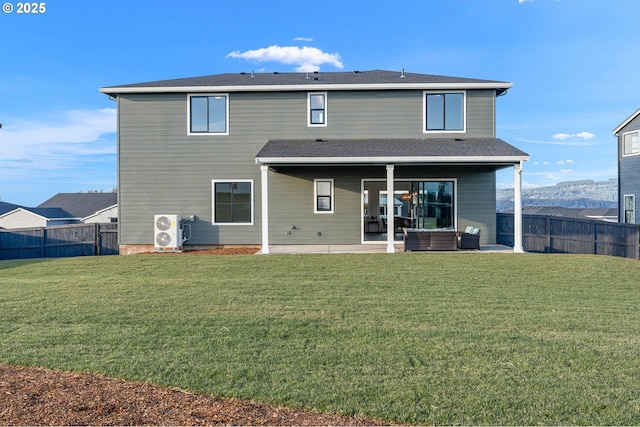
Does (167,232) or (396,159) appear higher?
(396,159)

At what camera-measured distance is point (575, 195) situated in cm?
5634

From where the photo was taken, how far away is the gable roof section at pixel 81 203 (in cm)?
3506

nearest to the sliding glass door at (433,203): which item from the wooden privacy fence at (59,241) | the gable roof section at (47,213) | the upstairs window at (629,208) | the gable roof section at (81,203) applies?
the wooden privacy fence at (59,241)

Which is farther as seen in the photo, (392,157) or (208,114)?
(208,114)

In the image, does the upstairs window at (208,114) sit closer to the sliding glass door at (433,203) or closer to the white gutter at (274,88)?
the white gutter at (274,88)

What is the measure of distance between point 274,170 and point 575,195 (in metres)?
56.5

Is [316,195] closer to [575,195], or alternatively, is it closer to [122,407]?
[122,407]

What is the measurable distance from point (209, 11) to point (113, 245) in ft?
30.9

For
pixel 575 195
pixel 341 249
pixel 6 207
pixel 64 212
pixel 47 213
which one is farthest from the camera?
pixel 575 195

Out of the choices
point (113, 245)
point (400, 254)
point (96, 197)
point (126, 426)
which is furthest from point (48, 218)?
point (126, 426)

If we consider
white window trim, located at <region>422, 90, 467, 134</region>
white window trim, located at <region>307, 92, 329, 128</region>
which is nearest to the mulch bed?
white window trim, located at <region>307, 92, 329, 128</region>

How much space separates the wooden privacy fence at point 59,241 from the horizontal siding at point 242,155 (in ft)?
7.80

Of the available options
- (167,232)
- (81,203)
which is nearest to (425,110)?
(167,232)

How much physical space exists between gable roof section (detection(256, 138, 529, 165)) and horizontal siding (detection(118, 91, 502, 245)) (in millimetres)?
937
